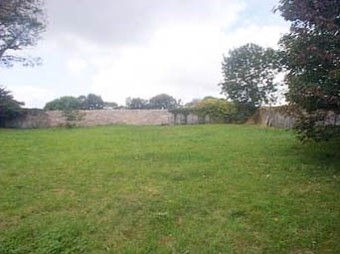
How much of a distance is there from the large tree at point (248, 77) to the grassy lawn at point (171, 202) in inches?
664

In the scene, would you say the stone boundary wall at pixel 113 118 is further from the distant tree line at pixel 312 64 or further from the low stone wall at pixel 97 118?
the distant tree line at pixel 312 64

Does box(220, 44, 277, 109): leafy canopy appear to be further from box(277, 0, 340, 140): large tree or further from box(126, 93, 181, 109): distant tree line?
box(277, 0, 340, 140): large tree

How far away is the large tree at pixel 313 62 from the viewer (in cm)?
688

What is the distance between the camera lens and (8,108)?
969 inches

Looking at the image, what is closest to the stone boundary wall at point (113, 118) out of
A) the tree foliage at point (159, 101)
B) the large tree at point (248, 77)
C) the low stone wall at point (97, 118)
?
the low stone wall at point (97, 118)

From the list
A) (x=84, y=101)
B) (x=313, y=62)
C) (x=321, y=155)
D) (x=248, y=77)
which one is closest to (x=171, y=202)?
(x=313, y=62)

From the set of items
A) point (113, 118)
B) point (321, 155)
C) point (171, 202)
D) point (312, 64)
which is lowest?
point (171, 202)

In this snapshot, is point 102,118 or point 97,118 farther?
point 102,118

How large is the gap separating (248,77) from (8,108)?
1545cm

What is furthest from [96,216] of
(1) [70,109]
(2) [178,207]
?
(1) [70,109]

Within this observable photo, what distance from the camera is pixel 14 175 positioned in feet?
27.1

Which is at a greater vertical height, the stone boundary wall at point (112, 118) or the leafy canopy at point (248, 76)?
the leafy canopy at point (248, 76)

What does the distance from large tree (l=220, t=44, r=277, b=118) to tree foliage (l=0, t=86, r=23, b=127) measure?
13.5 metres

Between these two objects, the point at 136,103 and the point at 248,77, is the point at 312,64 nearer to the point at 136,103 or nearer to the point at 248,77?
the point at 248,77
